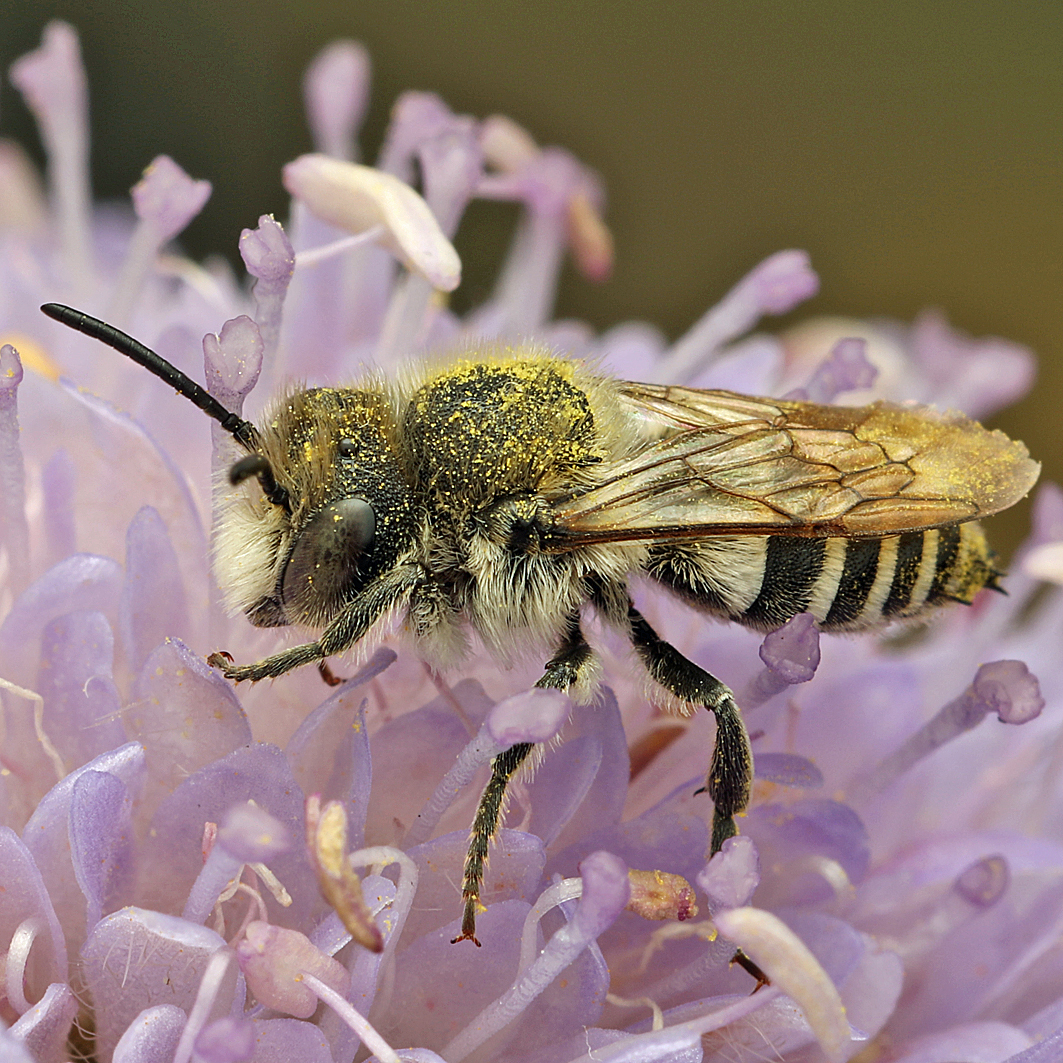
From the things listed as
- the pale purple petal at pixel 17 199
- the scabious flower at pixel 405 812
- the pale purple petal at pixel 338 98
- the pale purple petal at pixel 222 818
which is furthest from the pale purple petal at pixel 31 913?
the pale purple petal at pixel 17 199

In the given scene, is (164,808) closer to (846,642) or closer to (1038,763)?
(846,642)

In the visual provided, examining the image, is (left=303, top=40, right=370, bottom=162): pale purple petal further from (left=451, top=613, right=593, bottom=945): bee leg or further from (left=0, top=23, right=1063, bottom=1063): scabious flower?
(left=451, top=613, right=593, bottom=945): bee leg

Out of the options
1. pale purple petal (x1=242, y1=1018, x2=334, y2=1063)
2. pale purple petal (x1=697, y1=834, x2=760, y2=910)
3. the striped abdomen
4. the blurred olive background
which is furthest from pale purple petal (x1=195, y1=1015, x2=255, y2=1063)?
the blurred olive background

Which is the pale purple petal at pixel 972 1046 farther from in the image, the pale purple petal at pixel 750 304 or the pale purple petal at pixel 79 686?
the pale purple petal at pixel 750 304

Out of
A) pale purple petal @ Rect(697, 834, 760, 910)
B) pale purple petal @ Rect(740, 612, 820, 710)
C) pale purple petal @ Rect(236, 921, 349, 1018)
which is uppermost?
pale purple petal @ Rect(740, 612, 820, 710)

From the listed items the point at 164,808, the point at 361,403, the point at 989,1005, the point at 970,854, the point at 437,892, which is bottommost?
the point at 989,1005

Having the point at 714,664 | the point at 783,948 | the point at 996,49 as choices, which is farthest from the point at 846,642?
the point at 996,49

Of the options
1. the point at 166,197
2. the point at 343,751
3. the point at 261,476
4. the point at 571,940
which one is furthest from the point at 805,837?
the point at 166,197

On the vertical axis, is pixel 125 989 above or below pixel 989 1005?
above
